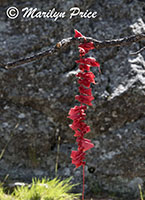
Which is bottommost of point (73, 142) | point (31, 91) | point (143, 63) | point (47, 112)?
point (73, 142)

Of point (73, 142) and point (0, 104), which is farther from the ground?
point (0, 104)

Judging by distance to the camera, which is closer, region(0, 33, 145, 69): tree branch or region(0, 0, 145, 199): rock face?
region(0, 33, 145, 69): tree branch

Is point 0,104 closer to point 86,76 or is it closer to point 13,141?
point 13,141

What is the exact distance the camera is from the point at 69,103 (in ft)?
Result: 10.8

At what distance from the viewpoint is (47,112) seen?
335cm

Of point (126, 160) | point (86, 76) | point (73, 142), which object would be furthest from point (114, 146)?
point (86, 76)

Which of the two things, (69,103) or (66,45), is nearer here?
(66,45)

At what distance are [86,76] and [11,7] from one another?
2699 mm

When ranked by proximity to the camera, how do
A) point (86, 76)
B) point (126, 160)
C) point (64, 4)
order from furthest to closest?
1. point (64, 4)
2. point (126, 160)
3. point (86, 76)

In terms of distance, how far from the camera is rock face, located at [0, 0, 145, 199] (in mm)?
3215

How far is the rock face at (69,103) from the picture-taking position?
10.5 ft

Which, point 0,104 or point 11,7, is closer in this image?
point 0,104

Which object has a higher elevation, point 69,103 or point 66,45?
point 69,103

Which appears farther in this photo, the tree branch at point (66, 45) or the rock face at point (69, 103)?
the rock face at point (69, 103)
